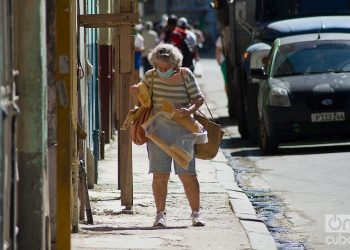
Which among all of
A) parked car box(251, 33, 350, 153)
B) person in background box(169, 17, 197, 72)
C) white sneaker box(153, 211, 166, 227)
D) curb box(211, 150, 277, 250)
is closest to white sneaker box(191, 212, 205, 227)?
white sneaker box(153, 211, 166, 227)

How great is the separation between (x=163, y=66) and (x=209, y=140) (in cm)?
77

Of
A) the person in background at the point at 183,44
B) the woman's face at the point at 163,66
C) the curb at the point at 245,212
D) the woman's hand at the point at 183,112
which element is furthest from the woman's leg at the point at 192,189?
the person in background at the point at 183,44

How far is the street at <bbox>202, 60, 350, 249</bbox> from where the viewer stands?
Answer: 11101 mm

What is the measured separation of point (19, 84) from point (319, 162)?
8.58m

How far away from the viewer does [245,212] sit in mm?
12195

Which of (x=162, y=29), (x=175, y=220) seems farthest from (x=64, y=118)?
(x=162, y=29)

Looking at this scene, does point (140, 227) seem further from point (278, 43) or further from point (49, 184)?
point (278, 43)

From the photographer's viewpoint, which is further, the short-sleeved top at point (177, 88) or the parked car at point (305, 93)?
the parked car at point (305, 93)

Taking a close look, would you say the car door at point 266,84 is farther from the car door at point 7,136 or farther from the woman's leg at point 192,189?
the car door at point 7,136

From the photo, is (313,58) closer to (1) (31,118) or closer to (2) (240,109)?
(2) (240,109)

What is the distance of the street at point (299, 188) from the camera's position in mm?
11101

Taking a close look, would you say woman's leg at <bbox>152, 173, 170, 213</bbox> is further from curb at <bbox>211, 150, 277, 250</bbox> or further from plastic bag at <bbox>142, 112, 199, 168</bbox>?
curb at <bbox>211, 150, 277, 250</bbox>

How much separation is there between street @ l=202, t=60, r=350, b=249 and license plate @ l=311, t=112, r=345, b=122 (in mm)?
445

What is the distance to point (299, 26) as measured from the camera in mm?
20812
